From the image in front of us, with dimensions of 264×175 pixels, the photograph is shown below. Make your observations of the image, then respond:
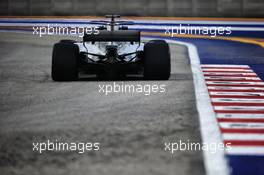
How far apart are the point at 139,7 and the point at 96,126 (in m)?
31.3

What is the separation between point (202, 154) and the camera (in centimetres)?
522

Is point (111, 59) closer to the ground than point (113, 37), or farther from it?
closer to the ground

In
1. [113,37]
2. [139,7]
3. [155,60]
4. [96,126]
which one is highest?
[113,37]

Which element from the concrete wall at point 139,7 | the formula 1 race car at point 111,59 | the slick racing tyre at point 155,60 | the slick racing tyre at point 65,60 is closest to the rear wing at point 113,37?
the formula 1 race car at point 111,59

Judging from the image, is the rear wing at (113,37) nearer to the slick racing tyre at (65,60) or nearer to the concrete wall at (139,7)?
the slick racing tyre at (65,60)

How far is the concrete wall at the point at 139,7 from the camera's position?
36188 mm

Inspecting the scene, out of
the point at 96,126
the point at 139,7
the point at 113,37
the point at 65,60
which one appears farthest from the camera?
the point at 139,7

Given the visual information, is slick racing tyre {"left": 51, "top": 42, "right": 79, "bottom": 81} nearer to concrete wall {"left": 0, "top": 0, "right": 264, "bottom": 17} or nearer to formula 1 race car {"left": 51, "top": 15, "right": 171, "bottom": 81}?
formula 1 race car {"left": 51, "top": 15, "right": 171, "bottom": 81}

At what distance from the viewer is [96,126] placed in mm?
6359

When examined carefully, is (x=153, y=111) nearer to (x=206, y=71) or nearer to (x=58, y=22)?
(x=206, y=71)

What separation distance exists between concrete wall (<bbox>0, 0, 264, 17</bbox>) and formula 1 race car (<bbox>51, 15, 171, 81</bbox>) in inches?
1047

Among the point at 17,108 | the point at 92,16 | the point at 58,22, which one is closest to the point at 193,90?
the point at 17,108

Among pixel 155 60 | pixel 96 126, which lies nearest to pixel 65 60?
pixel 155 60

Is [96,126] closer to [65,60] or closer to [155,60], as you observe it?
[65,60]
